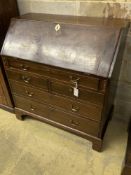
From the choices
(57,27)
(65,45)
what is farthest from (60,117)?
(57,27)

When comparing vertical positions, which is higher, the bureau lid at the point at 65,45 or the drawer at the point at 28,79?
the bureau lid at the point at 65,45

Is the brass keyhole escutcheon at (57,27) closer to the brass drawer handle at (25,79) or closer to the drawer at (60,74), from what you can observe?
the drawer at (60,74)

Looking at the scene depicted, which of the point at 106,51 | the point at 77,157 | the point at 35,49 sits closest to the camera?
the point at 106,51

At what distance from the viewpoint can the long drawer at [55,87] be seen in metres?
1.23

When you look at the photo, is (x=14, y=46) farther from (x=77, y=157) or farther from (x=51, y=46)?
(x=77, y=157)

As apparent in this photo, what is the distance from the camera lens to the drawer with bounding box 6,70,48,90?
142 cm

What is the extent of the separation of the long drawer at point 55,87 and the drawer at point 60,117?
0.78ft

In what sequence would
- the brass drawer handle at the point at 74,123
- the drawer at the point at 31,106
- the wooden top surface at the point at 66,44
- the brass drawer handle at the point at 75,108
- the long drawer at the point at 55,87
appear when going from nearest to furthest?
the wooden top surface at the point at 66,44 < the long drawer at the point at 55,87 < the brass drawer handle at the point at 75,108 < the brass drawer handle at the point at 74,123 < the drawer at the point at 31,106

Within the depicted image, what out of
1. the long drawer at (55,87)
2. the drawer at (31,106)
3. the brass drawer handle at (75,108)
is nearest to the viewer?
the long drawer at (55,87)

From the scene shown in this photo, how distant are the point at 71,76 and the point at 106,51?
30cm

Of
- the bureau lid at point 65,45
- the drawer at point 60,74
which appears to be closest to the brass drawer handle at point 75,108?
the drawer at point 60,74

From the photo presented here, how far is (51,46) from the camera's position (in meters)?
1.28

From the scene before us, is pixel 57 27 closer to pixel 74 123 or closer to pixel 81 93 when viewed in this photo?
pixel 81 93

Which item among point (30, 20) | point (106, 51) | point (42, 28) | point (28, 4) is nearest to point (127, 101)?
point (106, 51)
